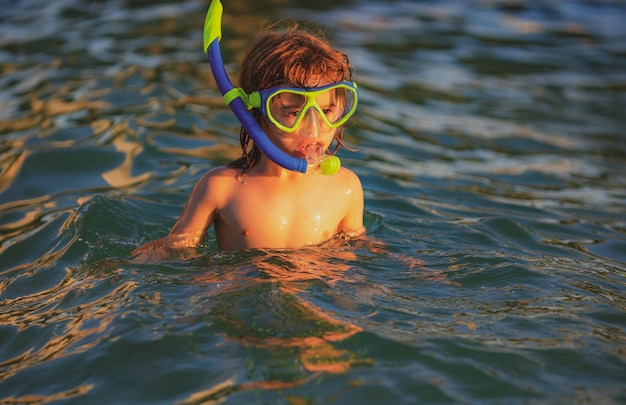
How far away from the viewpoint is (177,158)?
21.9ft

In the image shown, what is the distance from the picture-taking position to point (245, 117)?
13.4 ft

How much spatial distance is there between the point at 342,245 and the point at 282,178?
1.50 ft

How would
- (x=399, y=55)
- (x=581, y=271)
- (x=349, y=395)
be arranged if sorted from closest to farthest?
(x=349, y=395) → (x=581, y=271) → (x=399, y=55)

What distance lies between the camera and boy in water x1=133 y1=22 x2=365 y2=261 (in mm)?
4062

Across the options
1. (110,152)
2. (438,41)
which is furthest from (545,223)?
(438,41)

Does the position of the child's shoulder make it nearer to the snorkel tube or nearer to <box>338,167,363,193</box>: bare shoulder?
the snorkel tube

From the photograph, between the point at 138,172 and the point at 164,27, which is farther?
the point at 164,27

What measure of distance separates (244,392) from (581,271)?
2.20m

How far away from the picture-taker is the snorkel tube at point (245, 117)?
13.3 feet

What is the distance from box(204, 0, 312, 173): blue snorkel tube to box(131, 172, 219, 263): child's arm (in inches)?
14.5

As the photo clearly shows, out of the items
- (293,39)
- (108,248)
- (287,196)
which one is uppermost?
(293,39)

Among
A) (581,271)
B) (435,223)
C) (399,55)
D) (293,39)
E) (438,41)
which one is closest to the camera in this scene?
(293,39)

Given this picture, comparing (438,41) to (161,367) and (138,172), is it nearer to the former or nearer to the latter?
(138,172)

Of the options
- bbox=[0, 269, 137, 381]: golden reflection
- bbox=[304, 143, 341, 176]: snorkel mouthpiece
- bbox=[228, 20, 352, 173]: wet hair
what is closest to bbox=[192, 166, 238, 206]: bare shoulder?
bbox=[228, 20, 352, 173]: wet hair
